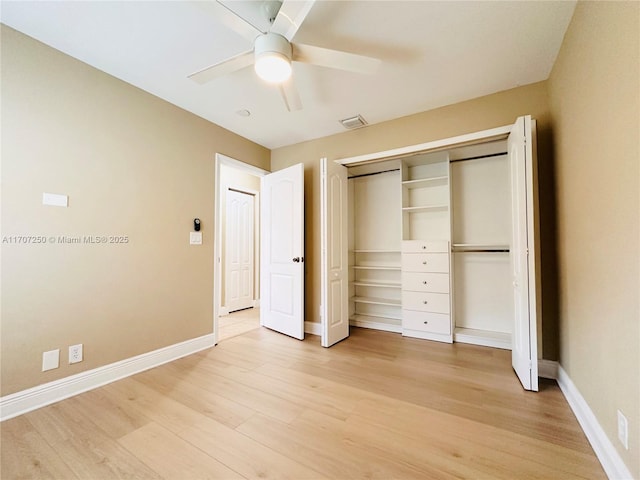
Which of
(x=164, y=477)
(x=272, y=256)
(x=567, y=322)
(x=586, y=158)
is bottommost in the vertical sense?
(x=164, y=477)

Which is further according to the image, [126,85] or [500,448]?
[126,85]

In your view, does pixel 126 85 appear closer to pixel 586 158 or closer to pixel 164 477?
pixel 164 477

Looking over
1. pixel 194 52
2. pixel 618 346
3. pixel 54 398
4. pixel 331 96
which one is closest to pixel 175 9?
pixel 194 52

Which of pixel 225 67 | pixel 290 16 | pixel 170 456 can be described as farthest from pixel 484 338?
pixel 225 67

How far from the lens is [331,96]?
105 inches

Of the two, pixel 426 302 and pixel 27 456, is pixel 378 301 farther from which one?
pixel 27 456

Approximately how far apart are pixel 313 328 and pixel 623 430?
111 inches

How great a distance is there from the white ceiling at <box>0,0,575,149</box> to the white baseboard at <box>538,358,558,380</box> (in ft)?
8.06

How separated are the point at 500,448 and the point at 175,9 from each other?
3160 mm

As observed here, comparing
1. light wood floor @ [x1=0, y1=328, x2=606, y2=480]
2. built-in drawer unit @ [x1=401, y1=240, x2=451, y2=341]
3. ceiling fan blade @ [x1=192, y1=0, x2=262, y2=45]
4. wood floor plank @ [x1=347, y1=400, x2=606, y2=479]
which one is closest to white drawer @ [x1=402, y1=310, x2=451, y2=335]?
built-in drawer unit @ [x1=401, y1=240, x2=451, y2=341]

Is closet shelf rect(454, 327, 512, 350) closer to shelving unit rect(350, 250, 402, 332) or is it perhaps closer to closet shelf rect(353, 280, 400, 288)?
shelving unit rect(350, 250, 402, 332)

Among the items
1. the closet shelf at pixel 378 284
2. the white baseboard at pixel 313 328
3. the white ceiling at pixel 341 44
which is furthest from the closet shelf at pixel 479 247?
the white baseboard at pixel 313 328

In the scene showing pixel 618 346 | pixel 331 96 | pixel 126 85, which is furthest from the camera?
pixel 331 96

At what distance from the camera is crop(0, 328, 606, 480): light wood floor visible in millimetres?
1353
